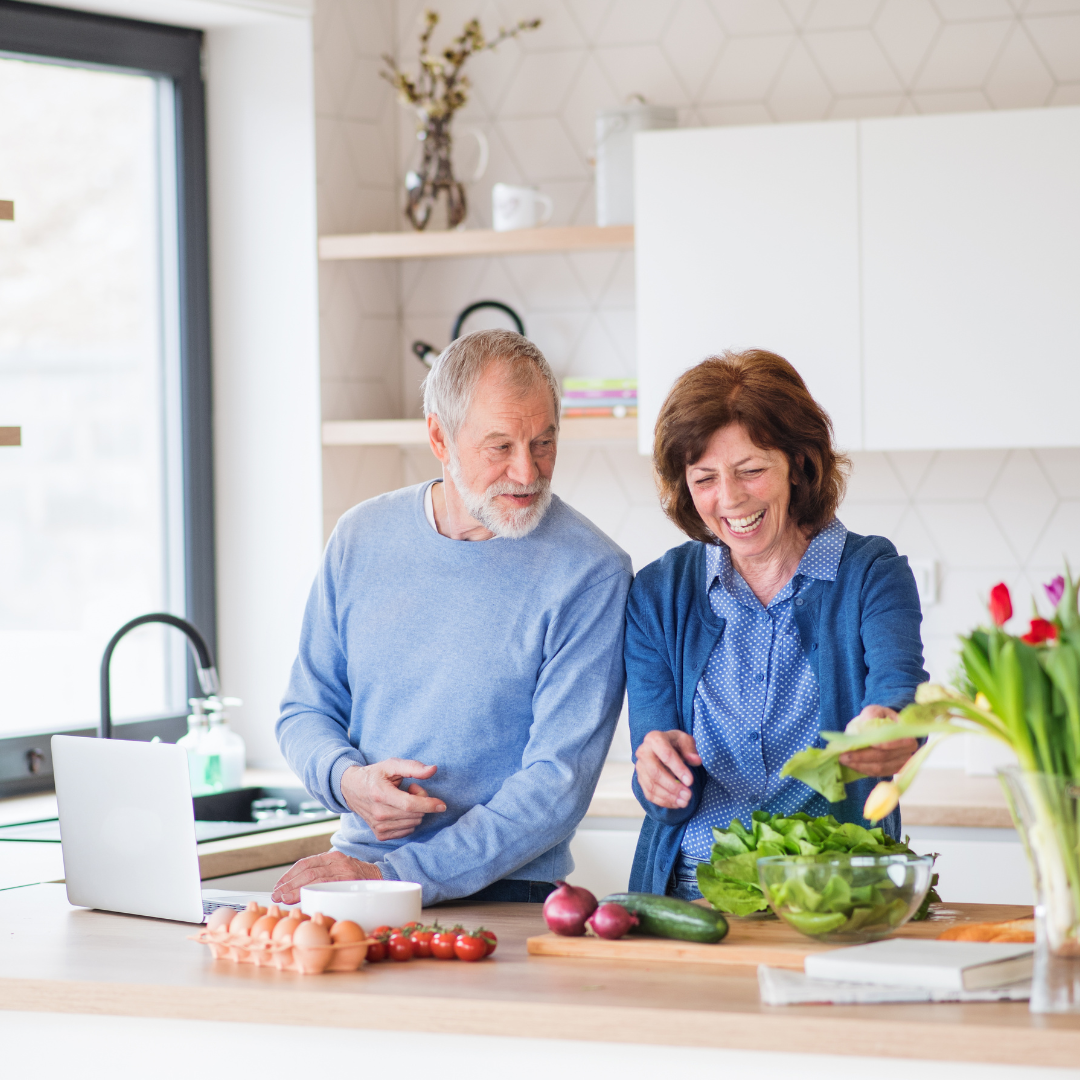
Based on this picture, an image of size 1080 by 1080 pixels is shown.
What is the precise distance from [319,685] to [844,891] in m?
0.91

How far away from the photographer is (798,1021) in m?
1.32

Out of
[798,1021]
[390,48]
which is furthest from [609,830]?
[390,48]

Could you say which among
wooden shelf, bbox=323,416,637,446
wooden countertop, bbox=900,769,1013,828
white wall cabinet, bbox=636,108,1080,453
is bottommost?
wooden countertop, bbox=900,769,1013,828

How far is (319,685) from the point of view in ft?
7.03

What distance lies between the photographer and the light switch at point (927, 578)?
3.37 meters

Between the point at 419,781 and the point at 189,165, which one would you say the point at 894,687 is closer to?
the point at 419,781

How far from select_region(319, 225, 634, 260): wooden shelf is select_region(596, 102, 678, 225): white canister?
6cm

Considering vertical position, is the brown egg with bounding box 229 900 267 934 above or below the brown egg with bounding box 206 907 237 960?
above

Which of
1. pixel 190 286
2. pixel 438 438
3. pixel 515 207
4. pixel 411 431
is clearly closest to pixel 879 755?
pixel 438 438

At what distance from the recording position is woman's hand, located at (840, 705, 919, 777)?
1.62m

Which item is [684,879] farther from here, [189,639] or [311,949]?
[189,639]

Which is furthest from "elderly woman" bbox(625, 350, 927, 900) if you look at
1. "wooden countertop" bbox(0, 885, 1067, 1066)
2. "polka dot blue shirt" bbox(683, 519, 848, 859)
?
"wooden countertop" bbox(0, 885, 1067, 1066)

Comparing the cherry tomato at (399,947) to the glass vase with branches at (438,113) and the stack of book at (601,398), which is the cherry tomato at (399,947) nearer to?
the stack of book at (601,398)

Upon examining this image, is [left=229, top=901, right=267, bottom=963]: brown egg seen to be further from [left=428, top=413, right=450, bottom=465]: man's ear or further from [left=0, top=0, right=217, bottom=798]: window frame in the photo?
[left=0, top=0, right=217, bottom=798]: window frame
